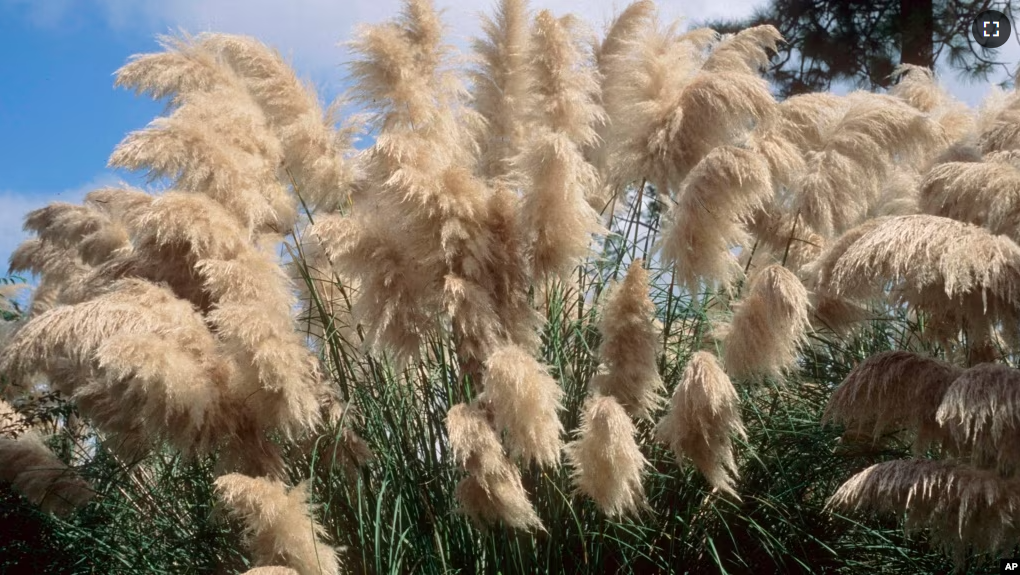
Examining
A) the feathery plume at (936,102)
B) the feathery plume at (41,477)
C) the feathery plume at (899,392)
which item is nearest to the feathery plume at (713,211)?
the feathery plume at (899,392)

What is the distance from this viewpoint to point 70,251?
6.68 m

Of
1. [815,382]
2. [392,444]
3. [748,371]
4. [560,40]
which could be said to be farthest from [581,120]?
[815,382]

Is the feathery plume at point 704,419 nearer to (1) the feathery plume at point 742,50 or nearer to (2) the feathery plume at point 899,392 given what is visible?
(2) the feathery plume at point 899,392

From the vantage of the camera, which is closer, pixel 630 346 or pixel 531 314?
pixel 630 346

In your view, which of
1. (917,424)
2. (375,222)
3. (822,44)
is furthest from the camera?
(822,44)

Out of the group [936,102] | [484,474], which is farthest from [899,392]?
[936,102]

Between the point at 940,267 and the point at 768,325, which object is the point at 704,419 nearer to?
the point at 768,325

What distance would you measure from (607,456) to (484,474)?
1.28 ft

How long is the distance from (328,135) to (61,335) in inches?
50.9

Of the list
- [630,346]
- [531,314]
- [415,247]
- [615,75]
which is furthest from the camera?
[615,75]

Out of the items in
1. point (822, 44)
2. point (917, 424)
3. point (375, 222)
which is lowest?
point (917, 424)

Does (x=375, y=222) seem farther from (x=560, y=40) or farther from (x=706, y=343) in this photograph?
(x=706, y=343)

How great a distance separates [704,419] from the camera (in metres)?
3.16

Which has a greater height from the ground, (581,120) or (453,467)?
(581,120)
